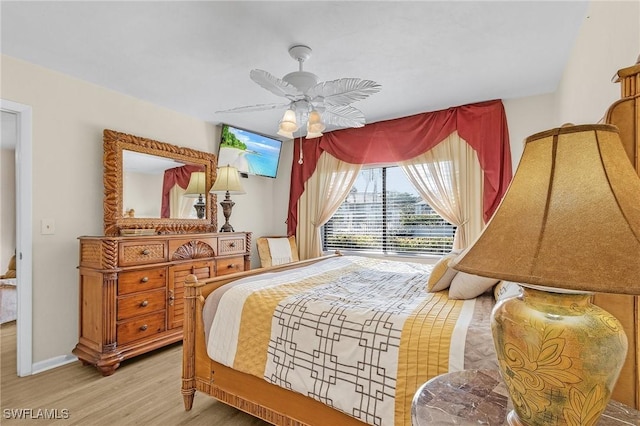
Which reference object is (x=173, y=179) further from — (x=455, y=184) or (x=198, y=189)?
(x=455, y=184)

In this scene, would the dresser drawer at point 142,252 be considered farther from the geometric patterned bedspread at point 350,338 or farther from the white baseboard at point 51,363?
the geometric patterned bedspread at point 350,338

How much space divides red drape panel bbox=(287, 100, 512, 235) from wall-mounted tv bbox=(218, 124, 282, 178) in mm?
332

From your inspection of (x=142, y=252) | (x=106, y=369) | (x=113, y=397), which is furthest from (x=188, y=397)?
(x=142, y=252)

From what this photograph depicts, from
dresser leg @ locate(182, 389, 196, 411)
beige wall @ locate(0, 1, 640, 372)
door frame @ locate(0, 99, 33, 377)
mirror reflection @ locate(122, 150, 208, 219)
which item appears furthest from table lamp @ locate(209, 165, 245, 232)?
dresser leg @ locate(182, 389, 196, 411)

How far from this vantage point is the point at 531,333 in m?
0.67

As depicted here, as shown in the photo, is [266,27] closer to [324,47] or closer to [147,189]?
[324,47]

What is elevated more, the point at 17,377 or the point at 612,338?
the point at 612,338

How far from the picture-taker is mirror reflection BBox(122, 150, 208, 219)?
3.16m

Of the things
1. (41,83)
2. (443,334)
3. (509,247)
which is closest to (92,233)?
(41,83)

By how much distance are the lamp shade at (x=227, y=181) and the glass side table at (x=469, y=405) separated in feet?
10.6

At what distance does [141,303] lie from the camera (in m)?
2.80

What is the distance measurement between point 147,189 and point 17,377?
6.06ft

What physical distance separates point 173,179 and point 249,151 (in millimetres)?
1167

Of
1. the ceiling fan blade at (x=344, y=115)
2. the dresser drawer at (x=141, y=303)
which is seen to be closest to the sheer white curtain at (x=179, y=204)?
the dresser drawer at (x=141, y=303)
